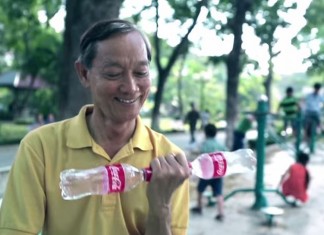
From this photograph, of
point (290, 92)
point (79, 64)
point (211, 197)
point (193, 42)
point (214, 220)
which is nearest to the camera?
point (79, 64)

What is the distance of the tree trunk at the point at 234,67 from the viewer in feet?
38.3

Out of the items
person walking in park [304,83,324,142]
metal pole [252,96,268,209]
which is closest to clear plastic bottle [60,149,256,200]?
metal pole [252,96,268,209]

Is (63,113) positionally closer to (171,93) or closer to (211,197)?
(211,197)

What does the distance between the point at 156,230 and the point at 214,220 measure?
4429 mm

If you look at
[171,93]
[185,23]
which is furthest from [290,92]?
[171,93]

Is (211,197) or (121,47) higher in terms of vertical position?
(121,47)

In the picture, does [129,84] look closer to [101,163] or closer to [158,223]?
[101,163]

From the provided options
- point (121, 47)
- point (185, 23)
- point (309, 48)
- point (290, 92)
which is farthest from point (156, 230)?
point (309, 48)

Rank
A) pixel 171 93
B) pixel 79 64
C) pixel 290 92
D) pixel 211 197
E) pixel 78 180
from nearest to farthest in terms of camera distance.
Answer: pixel 78 180 → pixel 79 64 → pixel 211 197 → pixel 290 92 → pixel 171 93

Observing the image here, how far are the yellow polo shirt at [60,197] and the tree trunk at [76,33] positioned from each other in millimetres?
2723

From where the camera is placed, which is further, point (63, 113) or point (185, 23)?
point (185, 23)

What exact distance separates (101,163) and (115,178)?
20 cm

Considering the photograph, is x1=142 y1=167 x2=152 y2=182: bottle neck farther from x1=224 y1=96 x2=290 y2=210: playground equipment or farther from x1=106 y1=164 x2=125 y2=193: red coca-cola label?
x1=224 y1=96 x2=290 y2=210: playground equipment

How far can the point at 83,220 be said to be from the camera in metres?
1.48
